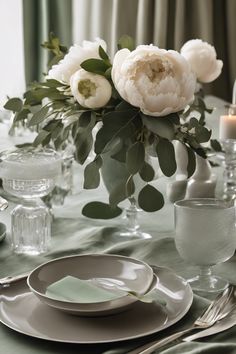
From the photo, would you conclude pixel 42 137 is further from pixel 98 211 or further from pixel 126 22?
pixel 126 22

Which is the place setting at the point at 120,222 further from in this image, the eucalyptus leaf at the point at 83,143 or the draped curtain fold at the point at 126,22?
the draped curtain fold at the point at 126,22

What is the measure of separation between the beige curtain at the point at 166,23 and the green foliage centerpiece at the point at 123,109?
9.14ft

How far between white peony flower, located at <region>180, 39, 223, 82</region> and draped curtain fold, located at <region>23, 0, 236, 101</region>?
8.51ft

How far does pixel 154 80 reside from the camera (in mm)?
1111

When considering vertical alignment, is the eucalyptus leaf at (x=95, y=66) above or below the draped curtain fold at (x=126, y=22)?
above

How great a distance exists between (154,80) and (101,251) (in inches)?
12.0

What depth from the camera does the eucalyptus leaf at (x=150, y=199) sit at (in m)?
1.23

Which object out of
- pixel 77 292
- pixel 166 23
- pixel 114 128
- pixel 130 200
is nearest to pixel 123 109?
pixel 114 128

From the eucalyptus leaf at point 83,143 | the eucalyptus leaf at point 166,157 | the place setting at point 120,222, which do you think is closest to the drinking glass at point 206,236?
the place setting at point 120,222

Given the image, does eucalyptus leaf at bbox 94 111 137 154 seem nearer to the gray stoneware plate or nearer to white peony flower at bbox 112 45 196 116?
white peony flower at bbox 112 45 196 116

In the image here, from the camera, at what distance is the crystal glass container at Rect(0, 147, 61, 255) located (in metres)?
1.20

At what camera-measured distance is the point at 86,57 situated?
124cm

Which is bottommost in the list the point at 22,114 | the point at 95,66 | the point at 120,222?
the point at 120,222

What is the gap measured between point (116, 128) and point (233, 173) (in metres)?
0.51
